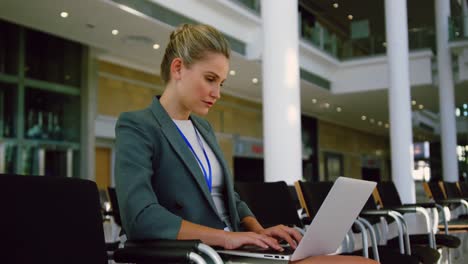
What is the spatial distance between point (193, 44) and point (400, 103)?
1019 cm

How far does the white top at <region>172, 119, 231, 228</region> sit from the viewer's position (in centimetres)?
199

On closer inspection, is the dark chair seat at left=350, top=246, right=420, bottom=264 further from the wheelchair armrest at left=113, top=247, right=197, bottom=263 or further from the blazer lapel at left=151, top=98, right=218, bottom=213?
the wheelchair armrest at left=113, top=247, right=197, bottom=263

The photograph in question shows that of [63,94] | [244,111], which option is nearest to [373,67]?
[244,111]

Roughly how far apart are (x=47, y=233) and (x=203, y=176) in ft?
1.84

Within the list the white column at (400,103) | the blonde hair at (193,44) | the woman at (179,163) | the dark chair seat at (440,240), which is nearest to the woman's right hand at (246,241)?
the woman at (179,163)

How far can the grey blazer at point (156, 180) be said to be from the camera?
1.69 meters

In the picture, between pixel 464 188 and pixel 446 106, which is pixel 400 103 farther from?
pixel 446 106

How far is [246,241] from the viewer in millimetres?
1607

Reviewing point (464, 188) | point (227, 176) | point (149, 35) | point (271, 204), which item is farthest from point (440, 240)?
point (149, 35)

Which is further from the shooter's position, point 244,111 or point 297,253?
point 244,111

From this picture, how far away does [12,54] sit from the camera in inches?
406

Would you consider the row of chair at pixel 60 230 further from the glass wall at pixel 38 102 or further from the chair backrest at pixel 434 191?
the glass wall at pixel 38 102

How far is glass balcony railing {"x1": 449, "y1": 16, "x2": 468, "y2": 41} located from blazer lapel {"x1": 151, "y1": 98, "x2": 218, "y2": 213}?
1401 centimetres

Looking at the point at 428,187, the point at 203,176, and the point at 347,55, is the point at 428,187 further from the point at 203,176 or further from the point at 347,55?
the point at 347,55
